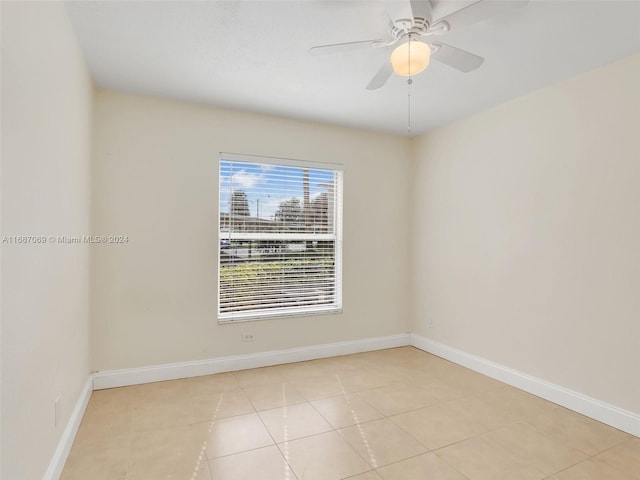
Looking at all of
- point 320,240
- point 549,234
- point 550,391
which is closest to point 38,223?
point 320,240

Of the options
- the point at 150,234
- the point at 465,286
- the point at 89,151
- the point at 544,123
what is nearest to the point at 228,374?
the point at 150,234

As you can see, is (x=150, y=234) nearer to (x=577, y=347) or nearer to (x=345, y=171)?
(x=345, y=171)

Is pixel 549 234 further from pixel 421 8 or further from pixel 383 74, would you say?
pixel 421 8

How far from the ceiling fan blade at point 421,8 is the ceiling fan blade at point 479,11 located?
0.07m

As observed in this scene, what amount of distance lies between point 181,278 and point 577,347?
3336 millimetres

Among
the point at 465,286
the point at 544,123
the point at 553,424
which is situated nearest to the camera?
the point at 553,424

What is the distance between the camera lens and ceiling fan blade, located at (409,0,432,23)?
5.71 ft

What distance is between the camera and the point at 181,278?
133 inches

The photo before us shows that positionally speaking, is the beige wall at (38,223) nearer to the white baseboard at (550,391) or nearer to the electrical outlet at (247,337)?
the electrical outlet at (247,337)

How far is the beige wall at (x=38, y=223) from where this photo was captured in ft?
4.33

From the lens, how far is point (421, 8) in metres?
1.77

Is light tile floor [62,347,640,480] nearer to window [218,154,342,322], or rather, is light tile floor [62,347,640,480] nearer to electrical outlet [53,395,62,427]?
electrical outlet [53,395,62,427]

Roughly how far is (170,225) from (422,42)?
2.54 m

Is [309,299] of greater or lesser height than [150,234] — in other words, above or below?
below
